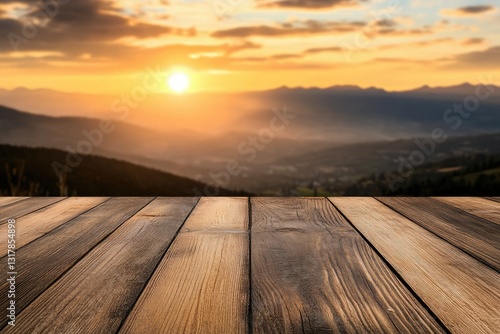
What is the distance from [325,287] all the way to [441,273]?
0.37m

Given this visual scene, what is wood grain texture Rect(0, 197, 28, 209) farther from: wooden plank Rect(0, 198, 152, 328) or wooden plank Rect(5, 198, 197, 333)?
wooden plank Rect(5, 198, 197, 333)

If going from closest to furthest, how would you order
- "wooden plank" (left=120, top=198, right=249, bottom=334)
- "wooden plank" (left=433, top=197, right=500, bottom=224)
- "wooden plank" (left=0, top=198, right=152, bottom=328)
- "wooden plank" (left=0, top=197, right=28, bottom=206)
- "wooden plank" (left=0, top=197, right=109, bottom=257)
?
"wooden plank" (left=120, top=198, right=249, bottom=334)
"wooden plank" (left=0, top=198, right=152, bottom=328)
"wooden plank" (left=0, top=197, right=109, bottom=257)
"wooden plank" (left=433, top=197, right=500, bottom=224)
"wooden plank" (left=0, top=197, right=28, bottom=206)

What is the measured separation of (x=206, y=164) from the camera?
124 meters

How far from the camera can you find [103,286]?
119 cm

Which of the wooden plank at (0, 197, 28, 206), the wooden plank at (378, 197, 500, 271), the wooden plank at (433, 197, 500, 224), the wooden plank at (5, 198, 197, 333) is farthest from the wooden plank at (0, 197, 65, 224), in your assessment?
the wooden plank at (433, 197, 500, 224)

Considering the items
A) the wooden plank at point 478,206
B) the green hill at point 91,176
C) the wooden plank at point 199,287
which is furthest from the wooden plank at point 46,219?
the green hill at point 91,176

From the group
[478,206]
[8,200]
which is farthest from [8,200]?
[478,206]

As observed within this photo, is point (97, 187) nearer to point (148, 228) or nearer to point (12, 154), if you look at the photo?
point (12, 154)

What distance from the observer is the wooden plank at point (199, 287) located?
0.96 metres

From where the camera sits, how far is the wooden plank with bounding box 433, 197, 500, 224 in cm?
213

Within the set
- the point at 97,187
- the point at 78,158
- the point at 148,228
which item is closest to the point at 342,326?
the point at 148,228

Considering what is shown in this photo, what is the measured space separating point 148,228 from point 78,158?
13304mm

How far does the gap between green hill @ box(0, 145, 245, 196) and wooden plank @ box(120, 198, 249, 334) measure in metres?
8.55

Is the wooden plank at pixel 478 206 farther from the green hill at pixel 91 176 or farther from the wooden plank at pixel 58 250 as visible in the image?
the green hill at pixel 91 176
